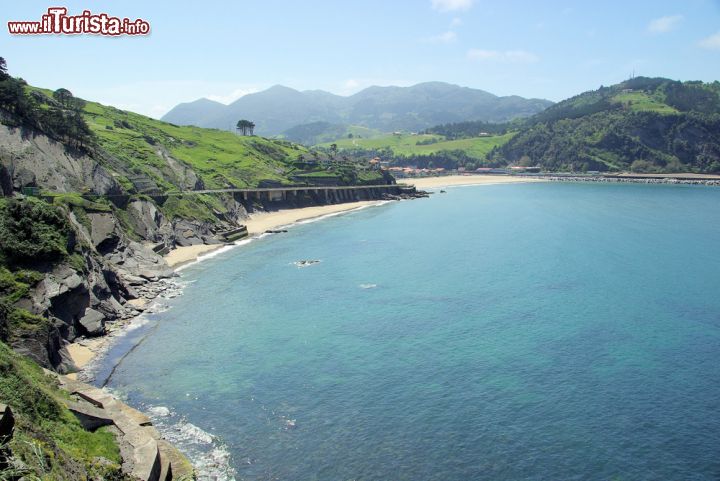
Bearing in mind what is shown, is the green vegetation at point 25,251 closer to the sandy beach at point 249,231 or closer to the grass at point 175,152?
the sandy beach at point 249,231

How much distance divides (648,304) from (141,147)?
364 feet

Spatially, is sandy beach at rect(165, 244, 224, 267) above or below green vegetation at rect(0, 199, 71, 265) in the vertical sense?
below

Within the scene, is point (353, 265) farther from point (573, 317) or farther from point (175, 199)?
point (175, 199)

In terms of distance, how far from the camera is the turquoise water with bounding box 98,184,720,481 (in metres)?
34.9

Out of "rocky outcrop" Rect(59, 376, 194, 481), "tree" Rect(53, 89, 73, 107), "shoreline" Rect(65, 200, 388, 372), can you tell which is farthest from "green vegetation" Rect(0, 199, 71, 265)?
"tree" Rect(53, 89, 73, 107)

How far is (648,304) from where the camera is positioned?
211ft

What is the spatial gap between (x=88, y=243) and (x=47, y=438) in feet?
149

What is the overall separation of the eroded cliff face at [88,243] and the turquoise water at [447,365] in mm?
5372

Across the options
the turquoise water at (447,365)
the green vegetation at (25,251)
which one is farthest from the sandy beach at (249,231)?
the green vegetation at (25,251)

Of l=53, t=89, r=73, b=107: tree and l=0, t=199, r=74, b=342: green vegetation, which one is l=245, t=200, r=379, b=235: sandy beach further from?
l=0, t=199, r=74, b=342: green vegetation

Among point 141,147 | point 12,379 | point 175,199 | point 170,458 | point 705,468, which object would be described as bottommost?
point 705,468

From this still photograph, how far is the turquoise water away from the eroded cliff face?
211 inches

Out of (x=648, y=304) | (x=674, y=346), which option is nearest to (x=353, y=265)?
(x=648, y=304)

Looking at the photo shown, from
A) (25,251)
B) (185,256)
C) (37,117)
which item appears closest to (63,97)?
(37,117)
